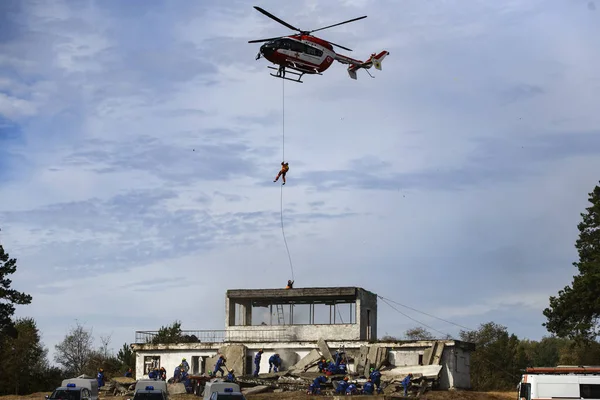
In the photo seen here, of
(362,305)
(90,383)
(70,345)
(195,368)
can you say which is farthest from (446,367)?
(70,345)

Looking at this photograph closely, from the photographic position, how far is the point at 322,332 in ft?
189

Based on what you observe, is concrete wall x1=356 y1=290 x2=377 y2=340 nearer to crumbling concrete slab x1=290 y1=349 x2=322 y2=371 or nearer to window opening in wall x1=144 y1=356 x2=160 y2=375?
crumbling concrete slab x1=290 y1=349 x2=322 y2=371

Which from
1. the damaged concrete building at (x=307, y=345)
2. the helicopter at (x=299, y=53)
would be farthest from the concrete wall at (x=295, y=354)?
the helicopter at (x=299, y=53)

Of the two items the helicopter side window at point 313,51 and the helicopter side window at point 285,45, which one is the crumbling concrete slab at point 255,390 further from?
the helicopter side window at point 313,51

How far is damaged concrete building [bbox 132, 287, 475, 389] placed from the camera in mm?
52688

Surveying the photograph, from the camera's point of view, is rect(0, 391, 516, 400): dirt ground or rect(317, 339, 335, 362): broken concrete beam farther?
rect(317, 339, 335, 362): broken concrete beam

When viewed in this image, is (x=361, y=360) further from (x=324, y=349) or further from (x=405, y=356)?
(x=405, y=356)

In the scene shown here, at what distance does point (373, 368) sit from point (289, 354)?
20.4ft

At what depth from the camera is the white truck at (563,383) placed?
1483 inches

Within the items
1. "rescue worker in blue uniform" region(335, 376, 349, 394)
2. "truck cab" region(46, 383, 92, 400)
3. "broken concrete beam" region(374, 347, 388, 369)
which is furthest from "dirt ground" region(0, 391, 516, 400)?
"truck cab" region(46, 383, 92, 400)

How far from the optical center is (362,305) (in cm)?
5812

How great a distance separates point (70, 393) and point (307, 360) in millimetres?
19757

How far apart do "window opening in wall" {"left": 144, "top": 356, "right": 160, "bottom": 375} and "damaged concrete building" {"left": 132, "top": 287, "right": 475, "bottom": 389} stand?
27mm

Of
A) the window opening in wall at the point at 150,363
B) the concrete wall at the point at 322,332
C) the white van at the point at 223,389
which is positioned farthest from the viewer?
the window opening in wall at the point at 150,363
